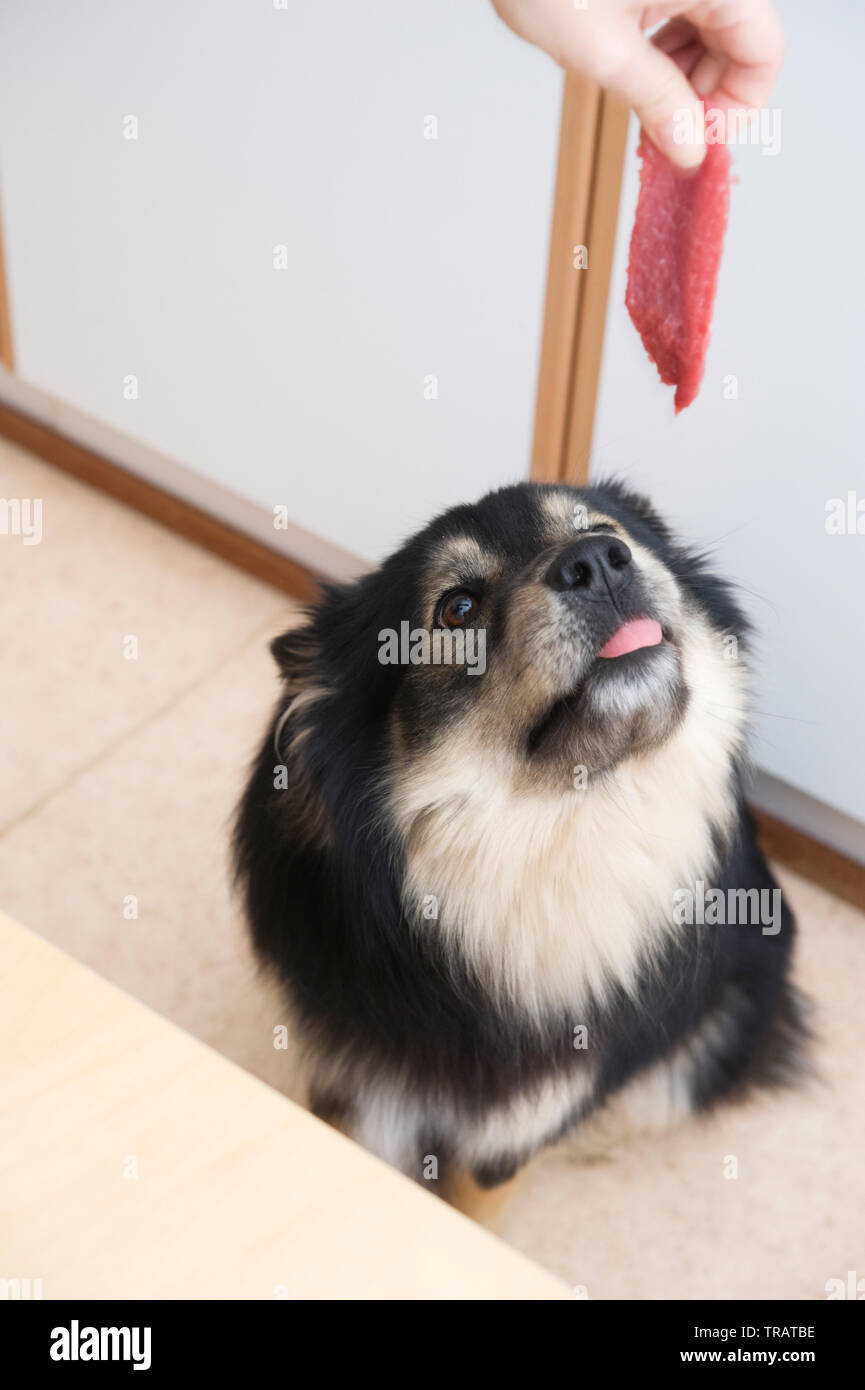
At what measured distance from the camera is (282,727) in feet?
5.31

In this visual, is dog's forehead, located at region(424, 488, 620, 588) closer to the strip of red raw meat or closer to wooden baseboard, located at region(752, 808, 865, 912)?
the strip of red raw meat

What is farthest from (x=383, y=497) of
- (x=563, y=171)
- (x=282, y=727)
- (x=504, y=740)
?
(x=504, y=740)

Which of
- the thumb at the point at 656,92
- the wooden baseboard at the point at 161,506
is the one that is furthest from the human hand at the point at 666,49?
the wooden baseboard at the point at 161,506

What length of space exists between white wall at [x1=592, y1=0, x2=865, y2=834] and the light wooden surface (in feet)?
3.78

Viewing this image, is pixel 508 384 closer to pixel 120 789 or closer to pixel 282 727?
pixel 282 727

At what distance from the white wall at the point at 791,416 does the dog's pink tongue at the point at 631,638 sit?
490mm

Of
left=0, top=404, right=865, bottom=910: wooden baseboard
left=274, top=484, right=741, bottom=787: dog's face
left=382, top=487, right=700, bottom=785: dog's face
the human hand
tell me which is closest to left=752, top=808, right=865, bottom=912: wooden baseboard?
left=0, top=404, right=865, bottom=910: wooden baseboard

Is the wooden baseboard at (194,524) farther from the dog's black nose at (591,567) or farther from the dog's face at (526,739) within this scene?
the dog's black nose at (591,567)

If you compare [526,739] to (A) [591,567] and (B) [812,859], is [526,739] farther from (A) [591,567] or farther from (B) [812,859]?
(B) [812,859]

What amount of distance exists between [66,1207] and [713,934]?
1058 millimetres

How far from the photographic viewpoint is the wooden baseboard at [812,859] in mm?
2369

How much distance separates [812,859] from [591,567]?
1259mm

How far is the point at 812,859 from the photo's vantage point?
94.8 inches

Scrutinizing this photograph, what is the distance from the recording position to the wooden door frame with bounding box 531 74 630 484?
178cm
